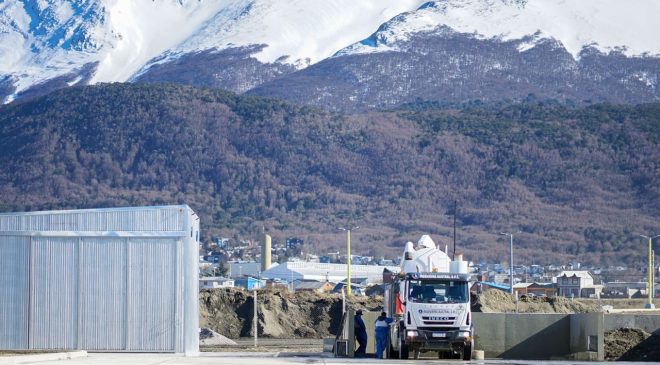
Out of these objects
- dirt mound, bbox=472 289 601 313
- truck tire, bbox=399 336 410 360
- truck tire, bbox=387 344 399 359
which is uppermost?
truck tire, bbox=399 336 410 360

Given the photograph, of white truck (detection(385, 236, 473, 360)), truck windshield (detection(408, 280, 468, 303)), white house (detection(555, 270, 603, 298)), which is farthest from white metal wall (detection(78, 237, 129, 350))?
white house (detection(555, 270, 603, 298))

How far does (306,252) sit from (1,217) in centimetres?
14736

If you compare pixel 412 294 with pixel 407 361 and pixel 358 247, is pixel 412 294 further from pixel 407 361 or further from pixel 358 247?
pixel 358 247

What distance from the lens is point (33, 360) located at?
34.2m

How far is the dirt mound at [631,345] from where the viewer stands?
46.5 m

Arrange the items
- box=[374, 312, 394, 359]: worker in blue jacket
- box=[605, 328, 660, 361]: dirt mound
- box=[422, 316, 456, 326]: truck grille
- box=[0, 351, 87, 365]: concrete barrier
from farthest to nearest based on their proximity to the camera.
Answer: box=[605, 328, 660, 361]: dirt mound → box=[374, 312, 394, 359]: worker in blue jacket → box=[422, 316, 456, 326]: truck grille → box=[0, 351, 87, 365]: concrete barrier

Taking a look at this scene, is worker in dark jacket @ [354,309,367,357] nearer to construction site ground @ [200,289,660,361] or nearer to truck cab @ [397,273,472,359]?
truck cab @ [397,273,472,359]

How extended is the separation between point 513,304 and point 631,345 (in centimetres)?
2996

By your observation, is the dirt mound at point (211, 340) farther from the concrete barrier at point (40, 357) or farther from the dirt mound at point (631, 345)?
the concrete barrier at point (40, 357)

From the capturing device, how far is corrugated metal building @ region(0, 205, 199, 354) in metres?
40.5

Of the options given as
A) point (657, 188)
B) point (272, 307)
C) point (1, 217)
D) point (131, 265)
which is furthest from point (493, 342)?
point (657, 188)

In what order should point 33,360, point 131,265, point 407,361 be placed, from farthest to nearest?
point 131,265, point 407,361, point 33,360

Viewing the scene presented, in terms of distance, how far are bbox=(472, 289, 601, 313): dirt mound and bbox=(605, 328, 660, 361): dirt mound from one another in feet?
79.0

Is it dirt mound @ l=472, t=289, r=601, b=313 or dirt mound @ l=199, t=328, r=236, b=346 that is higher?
dirt mound @ l=472, t=289, r=601, b=313
